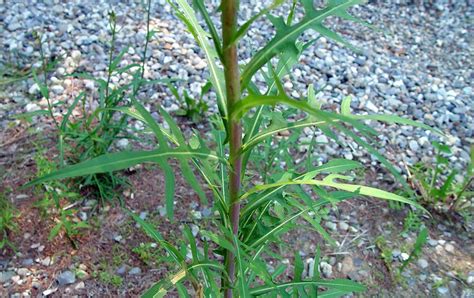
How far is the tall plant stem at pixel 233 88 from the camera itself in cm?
108

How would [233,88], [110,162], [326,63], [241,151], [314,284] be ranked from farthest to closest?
[326,63] → [314,284] → [241,151] → [233,88] → [110,162]

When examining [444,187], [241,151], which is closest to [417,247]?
Answer: [444,187]

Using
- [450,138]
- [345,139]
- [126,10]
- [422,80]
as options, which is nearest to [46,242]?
[345,139]

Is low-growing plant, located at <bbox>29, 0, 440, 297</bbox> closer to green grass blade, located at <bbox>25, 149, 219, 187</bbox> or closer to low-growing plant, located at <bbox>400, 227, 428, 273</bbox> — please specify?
green grass blade, located at <bbox>25, 149, 219, 187</bbox>

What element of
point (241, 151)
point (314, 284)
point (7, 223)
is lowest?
point (7, 223)

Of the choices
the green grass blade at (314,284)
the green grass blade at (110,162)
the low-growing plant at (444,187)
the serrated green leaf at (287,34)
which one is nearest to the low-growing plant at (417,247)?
the low-growing plant at (444,187)

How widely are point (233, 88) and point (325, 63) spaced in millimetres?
2693

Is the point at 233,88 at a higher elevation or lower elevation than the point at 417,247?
higher

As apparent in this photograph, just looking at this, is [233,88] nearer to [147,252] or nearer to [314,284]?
[314,284]

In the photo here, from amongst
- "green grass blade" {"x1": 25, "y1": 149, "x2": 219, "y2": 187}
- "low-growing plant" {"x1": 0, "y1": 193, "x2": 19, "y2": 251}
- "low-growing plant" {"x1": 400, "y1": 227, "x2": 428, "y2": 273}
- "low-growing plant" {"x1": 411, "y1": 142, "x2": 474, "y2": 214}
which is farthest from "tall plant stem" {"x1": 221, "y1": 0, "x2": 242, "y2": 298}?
"low-growing plant" {"x1": 411, "y1": 142, "x2": 474, "y2": 214}

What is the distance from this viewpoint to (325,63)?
3.74m

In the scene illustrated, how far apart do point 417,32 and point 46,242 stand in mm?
3247

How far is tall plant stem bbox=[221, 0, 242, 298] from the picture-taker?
1.08 m

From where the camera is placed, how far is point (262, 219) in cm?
162
